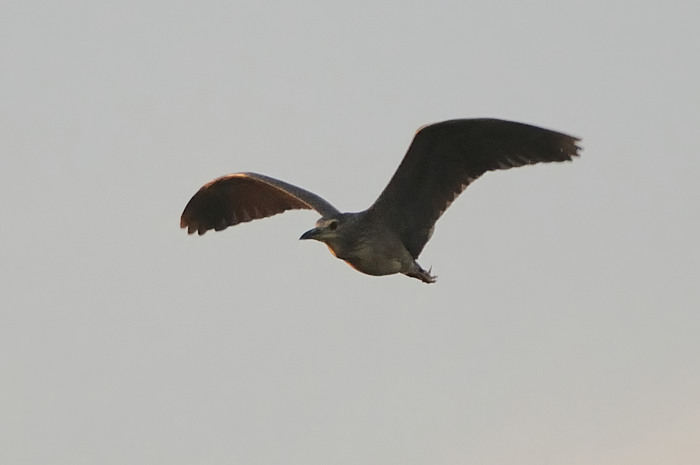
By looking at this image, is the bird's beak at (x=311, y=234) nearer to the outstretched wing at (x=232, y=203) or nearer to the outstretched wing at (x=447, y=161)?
the outstretched wing at (x=447, y=161)

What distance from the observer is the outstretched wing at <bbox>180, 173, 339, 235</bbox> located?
56.3ft

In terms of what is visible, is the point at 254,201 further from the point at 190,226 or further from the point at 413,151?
the point at 413,151

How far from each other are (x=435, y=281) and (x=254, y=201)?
325 cm

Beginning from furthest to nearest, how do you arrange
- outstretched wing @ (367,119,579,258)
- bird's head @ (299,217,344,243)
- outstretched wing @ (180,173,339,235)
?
outstretched wing @ (180,173,339,235), bird's head @ (299,217,344,243), outstretched wing @ (367,119,579,258)

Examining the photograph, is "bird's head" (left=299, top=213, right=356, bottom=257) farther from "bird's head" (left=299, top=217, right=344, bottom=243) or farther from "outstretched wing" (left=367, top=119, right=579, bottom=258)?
"outstretched wing" (left=367, top=119, right=579, bottom=258)

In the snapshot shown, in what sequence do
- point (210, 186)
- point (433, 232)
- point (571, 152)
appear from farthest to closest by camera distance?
1. point (210, 186)
2. point (433, 232)
3. point (571, 152)

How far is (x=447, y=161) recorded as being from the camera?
47.3 ft

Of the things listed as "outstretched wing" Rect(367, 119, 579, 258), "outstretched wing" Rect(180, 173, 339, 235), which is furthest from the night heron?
"outstretched wing" Rect(180, 173, 339, 235)

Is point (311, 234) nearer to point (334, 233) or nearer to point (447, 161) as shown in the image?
point (334, 233)

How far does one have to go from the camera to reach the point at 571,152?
13.8m

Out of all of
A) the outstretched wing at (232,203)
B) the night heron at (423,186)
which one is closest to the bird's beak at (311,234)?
the night heron at (423,186)

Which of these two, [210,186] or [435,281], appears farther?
[210,186]

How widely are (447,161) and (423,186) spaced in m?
0.41

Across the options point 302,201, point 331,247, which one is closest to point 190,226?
point 302,201
